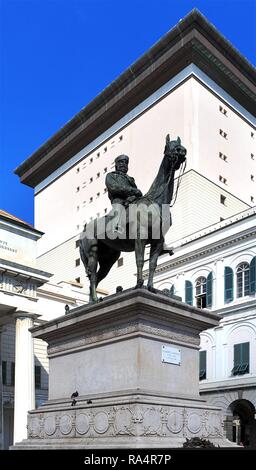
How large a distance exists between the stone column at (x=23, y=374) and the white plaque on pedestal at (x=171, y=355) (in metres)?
27.0

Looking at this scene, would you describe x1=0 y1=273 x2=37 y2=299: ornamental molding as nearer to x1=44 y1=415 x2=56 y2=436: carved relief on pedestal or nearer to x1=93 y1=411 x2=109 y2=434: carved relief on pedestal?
x1=44 y1=415 x2=56 y2=436: carved relief on pedestal

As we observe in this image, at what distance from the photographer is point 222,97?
64.9m

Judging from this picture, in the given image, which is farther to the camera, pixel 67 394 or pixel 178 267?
pixel 178 267

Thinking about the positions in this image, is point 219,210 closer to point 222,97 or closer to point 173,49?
point 222,97

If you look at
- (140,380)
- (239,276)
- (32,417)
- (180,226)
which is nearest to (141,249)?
(140,380)

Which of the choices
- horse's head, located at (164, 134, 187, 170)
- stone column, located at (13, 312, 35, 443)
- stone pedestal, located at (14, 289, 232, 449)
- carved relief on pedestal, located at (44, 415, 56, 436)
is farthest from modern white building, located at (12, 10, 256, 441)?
carved relief on pedestal, located at (44, 415, 56, 436)

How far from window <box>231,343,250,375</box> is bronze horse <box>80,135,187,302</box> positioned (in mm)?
31226

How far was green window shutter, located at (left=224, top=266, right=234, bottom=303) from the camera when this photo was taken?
43062mm

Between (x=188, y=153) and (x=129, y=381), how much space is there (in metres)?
51.0

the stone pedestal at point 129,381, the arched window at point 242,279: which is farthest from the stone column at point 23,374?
the stone pedestal at point 129,381

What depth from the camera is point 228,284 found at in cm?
4328

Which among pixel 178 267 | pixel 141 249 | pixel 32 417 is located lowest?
pixel 32 417

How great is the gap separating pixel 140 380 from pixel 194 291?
3692cm

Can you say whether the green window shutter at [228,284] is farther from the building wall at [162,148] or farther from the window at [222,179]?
the window at [222,179]
